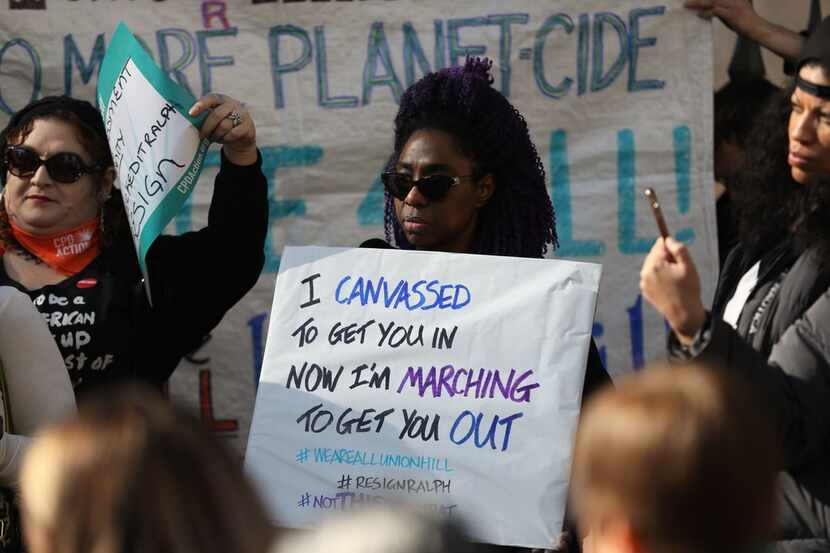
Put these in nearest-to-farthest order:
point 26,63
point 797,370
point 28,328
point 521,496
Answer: point 797,370, point 521,496, point 28,328, point 26,63

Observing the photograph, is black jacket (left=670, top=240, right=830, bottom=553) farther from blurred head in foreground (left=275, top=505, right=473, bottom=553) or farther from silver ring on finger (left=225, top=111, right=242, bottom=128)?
silver ring on finger (left=225, top=111, right=242, bottom=128)

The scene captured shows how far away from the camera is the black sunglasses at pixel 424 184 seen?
3.38 m

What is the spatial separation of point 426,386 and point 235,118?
2.87 feet

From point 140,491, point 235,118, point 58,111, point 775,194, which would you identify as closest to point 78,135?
point 58,111

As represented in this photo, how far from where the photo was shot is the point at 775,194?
3.44 meters

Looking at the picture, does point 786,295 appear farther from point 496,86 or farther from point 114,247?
point 496,86

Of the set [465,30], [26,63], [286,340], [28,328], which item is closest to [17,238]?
[28,328]

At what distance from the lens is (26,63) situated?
15.6 feet

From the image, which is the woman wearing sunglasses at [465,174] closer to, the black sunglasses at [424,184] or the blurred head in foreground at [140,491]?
the black sunglasses at [424,184]

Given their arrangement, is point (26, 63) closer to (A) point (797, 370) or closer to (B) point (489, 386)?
(B) point (489, 386)

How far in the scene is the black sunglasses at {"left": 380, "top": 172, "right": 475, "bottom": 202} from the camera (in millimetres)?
3381

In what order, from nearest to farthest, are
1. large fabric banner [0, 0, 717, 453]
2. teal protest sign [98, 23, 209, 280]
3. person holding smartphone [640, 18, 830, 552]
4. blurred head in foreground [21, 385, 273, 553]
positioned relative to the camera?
blurred head in foreground [21, 385, 273, 553]
person holding smartphone [640, 18, 830, 552]
teal protest sign [98, 23, 209, 280]
large fabric banner [0, 0, 717, 453]

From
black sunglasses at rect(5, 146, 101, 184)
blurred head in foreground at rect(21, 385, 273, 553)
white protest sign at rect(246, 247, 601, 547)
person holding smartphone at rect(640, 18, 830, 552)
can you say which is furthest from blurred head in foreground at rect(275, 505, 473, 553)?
black sunglasses at rect(5, 146, 101, 184)

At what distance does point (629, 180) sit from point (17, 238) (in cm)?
208
